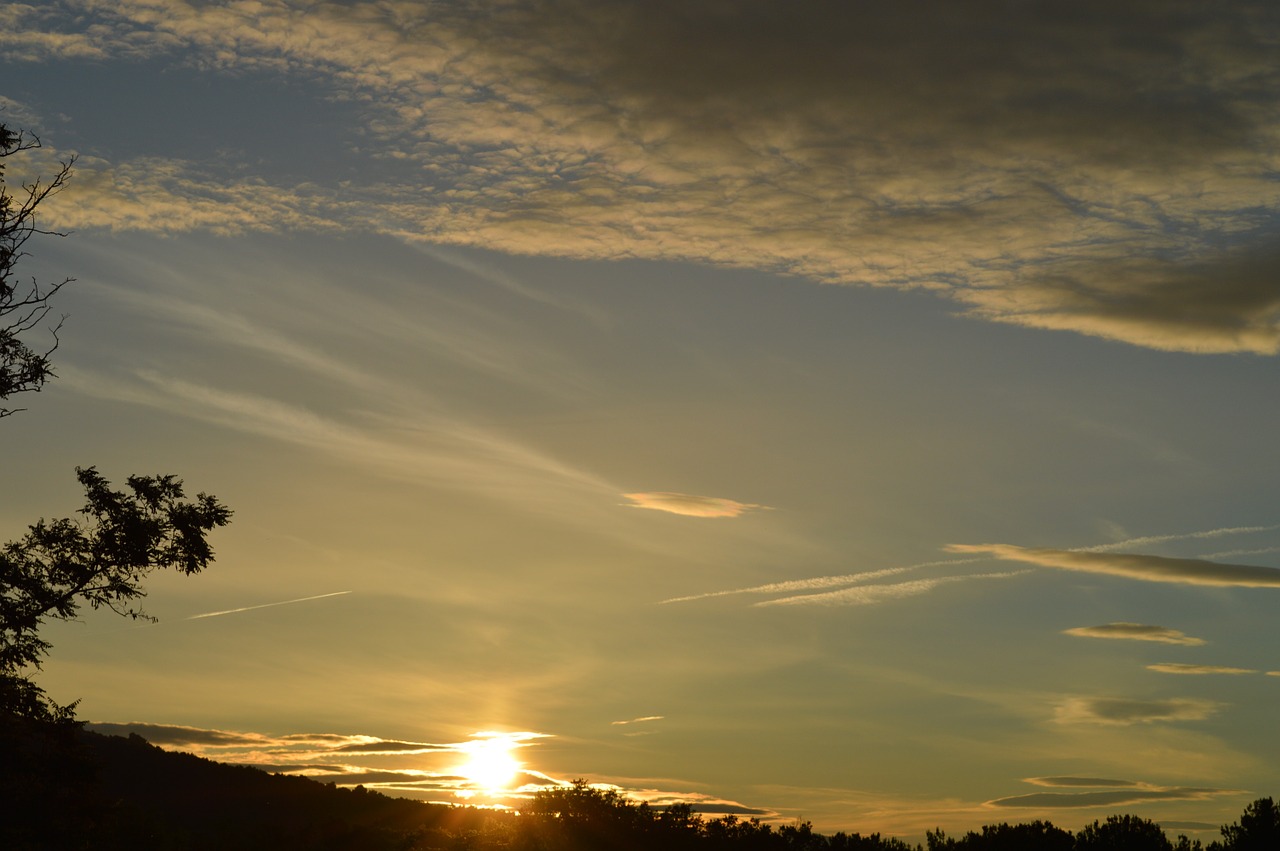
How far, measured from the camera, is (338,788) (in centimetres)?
10281

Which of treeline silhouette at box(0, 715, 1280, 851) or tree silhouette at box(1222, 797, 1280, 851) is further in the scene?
tree silhouette at box(1222, 797, 1280, 851)

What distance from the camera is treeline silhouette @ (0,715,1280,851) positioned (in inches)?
1291

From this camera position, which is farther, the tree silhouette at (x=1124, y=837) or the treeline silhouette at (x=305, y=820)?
the tree silhouette at (x=1124, y=837)

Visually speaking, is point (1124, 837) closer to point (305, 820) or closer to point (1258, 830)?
point (1258, 830)

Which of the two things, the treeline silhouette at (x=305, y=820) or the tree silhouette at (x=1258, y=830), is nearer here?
the treeline silhouette at (x=305, y=820)

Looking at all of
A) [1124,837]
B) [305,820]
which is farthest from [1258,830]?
[305,820]

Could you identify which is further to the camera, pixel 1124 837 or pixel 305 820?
pixel 305 820

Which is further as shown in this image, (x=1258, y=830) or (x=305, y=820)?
(x=305, y=820)

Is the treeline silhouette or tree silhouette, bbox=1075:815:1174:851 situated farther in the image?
tree silhouette, bbox=1075:815:1174:851

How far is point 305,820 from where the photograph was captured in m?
88.5

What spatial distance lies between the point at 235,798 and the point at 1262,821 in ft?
233

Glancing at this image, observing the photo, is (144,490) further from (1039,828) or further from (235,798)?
(235,798)

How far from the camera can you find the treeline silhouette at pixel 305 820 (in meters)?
32.8

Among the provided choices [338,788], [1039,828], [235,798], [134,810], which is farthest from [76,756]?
[338,788]
